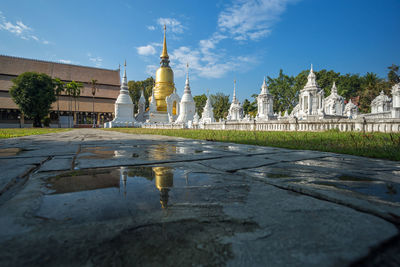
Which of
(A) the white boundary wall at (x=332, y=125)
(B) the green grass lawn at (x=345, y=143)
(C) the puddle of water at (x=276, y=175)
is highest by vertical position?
(A) the white boundary wall at (x=332, y=125)

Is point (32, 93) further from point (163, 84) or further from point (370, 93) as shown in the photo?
point (370, 93)

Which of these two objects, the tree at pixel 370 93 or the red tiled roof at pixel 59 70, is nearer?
the tree at pixel 370 93

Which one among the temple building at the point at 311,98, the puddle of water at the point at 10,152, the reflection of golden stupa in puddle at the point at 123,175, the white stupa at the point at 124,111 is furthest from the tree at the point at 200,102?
the reflection of golden stupa in puddle at the point at 123,175

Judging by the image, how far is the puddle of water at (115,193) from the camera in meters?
0.93

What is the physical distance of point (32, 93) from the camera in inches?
1110

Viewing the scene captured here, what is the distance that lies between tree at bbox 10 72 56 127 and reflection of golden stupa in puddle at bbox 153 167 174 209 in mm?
34446

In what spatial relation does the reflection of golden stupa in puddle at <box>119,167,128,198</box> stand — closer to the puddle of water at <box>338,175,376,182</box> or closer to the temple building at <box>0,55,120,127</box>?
the puddle of water at <box>338,175,376,182</box>

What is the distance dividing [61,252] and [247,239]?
580 millimetres

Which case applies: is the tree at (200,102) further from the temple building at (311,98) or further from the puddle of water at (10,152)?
the puddle of water at (10,152)

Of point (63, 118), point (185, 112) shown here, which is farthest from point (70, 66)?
point (185, 112)

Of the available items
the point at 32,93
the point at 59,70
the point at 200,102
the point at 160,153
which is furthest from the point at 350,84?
the point at 59,70

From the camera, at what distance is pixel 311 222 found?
0.82m

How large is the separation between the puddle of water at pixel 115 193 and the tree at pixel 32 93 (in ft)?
112

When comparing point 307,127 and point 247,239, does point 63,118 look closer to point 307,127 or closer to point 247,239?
point 307,127
